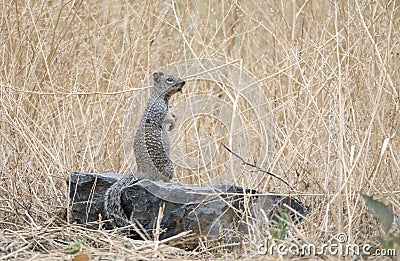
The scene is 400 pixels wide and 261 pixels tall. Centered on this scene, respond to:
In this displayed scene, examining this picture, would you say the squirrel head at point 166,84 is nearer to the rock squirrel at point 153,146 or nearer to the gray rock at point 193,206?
the rock squirrel at point 153,146

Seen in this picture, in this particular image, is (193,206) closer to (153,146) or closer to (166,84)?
(153,146)

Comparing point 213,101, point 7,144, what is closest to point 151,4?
point 213,101

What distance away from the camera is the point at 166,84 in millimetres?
2811

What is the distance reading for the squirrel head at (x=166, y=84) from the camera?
2797 millimetres

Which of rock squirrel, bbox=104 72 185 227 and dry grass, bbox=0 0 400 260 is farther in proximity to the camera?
rock squirrel, bbox=104 72 185 227

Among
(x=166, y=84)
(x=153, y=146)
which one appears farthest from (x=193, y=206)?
(x=166, y=84)

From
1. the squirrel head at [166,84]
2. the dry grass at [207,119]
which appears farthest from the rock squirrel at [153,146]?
the dry grass at [207,119]

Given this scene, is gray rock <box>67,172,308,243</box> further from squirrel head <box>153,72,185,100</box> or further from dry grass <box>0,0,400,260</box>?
squirrel head <box>153,72,185,100</box>

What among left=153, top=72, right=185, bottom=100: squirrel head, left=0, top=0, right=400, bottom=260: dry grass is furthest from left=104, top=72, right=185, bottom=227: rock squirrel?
left=0, top=0, right=400, bottom=260: dry grass

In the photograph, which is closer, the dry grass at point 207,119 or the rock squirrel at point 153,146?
the dry grass at point 207,119

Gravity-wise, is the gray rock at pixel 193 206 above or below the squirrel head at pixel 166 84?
below

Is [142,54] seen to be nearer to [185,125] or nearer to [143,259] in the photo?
[185,125]

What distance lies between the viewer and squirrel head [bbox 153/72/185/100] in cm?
280

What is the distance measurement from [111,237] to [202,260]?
481 mm
